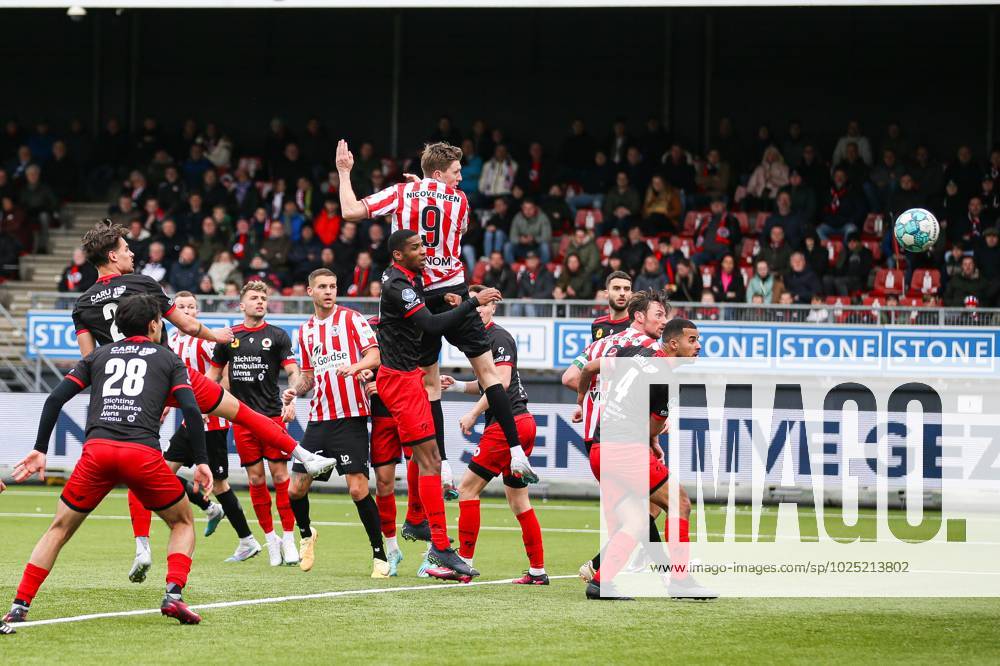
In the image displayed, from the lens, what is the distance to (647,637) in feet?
26.4

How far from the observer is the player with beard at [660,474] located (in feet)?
31.3

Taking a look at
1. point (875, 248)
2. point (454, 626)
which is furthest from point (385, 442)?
point (875, 248)

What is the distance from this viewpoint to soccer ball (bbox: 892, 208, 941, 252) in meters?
16.2

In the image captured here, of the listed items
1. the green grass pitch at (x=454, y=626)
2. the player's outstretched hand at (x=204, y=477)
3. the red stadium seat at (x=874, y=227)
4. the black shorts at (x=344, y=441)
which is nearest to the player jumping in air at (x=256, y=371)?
the black shorts at (x=344, y=441)

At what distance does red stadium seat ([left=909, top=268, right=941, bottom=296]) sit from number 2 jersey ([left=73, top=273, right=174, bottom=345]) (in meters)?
15.3

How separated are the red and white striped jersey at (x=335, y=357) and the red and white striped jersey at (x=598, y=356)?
6.84 feet

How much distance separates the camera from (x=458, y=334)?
33.7 feet

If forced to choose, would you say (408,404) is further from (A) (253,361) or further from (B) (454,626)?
(A) (253,361)

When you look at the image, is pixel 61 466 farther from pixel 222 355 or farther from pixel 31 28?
pixel 31 28

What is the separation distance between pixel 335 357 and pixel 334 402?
52 cm

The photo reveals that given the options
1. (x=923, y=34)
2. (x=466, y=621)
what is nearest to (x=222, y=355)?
(x=466, y=621)

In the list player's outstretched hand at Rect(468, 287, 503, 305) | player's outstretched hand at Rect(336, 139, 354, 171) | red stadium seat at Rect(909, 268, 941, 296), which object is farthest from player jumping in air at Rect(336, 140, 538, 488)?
red stadium seat at Rect(909, 268, 941, 296)

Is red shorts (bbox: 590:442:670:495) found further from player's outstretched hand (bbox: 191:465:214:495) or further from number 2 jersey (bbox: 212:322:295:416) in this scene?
number 2 jersey (bbox: 212:322:295:416)

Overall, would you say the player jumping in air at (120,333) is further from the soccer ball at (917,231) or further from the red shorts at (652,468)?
the soccer ball at (917,231)
